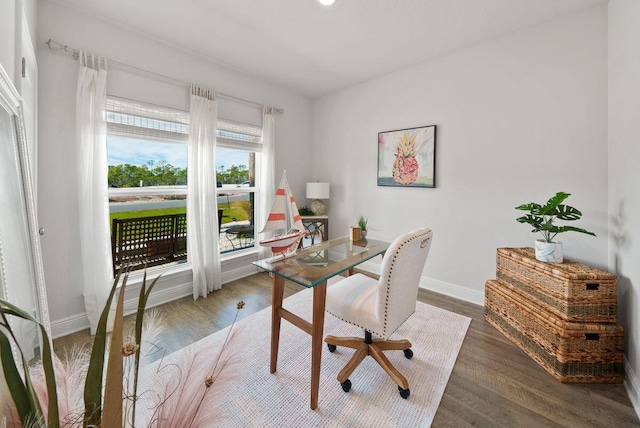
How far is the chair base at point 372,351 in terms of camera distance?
5.41 feet

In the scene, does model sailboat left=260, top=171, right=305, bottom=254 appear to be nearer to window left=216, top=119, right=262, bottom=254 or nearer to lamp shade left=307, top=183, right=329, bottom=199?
window left=216, top=119, right=262, bottom=254

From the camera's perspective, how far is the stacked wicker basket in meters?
1.71

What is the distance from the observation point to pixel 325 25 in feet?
7.88

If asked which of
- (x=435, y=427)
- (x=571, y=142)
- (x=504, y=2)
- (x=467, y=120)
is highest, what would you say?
(x=504, y=2)

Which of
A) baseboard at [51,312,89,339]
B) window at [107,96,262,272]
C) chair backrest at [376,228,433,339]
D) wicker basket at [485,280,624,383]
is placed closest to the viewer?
chair backrest at [376,228,433,339]

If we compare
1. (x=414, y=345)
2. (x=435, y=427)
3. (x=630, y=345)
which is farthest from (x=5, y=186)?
(x=630, y=345)

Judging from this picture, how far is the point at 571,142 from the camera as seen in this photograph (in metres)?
2.26

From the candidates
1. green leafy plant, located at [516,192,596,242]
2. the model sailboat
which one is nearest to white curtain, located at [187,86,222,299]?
the model sailboat

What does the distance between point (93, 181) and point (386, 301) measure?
100 inches

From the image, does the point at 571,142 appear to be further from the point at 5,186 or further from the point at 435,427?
the point at 5,186

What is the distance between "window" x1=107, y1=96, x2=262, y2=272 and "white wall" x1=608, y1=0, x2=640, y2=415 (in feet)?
11.2

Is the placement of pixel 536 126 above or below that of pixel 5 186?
Result: above

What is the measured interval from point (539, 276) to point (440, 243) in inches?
43.7

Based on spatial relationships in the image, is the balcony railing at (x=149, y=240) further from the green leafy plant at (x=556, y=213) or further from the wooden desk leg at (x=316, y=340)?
the green leafy plant at (x=556, y=213)
